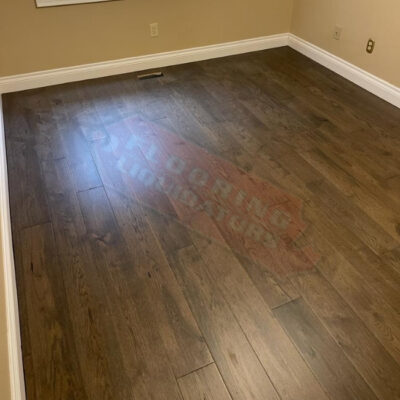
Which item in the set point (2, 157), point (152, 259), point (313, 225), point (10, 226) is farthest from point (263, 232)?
point (2, 157)

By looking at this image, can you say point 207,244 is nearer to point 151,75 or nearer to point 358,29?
point 151,75

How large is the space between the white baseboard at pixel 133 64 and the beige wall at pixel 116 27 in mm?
46

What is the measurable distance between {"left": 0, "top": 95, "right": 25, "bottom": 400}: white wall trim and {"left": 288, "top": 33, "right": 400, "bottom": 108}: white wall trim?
2.79 metres

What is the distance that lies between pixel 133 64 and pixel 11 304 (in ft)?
8.26

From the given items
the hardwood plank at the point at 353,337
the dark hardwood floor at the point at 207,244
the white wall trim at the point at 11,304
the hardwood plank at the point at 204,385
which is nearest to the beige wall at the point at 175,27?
the dark hardwood floor at the point at 207,244

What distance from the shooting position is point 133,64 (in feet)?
10.8

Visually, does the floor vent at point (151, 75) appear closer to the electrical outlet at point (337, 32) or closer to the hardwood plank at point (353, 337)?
the electrical outlet at point (337, 32)

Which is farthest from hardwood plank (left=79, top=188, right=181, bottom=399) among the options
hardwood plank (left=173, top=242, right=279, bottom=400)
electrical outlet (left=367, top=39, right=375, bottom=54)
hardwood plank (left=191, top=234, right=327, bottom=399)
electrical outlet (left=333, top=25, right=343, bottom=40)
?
electrical outlet (left=333, top=25, right=343, bottom=40)

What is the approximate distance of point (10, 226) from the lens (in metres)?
1.82

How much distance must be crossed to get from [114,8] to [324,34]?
6.22ft

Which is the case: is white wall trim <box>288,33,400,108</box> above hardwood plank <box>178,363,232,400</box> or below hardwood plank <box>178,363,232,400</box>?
above

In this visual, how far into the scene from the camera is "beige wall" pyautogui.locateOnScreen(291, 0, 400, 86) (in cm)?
268

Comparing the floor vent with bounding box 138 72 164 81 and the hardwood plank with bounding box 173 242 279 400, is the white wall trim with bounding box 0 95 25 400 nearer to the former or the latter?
the hardwood plank with bounding box 173 242 279 400

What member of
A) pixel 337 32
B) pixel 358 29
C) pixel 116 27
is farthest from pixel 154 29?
pixel 358 29
